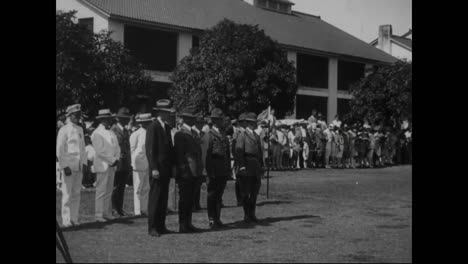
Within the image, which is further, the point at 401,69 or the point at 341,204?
the point at 401,69

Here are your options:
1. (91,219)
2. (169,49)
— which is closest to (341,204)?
(91,219)

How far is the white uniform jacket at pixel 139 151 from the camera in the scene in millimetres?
12102

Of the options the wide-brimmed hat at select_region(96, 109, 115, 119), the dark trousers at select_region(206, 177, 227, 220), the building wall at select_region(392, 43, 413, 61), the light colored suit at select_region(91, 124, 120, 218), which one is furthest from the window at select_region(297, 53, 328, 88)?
the dark trousers at select_region(206, 177, 227, 220)

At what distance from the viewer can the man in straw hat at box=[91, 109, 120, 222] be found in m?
11.2

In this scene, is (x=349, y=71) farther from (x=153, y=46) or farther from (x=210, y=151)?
(x=210, y=151)

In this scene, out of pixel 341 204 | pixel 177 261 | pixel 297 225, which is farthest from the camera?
pixel 341 204

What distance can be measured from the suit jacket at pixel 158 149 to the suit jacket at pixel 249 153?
5.99 feet

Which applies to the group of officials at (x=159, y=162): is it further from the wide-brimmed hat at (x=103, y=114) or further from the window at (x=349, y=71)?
the window at (x=349, y=71)

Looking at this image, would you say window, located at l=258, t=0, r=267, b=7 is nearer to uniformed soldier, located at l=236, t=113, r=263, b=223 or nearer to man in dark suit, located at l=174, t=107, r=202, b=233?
uniformed soldier, located at l=236, t=113, r=263, b=223

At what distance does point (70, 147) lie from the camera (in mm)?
10219

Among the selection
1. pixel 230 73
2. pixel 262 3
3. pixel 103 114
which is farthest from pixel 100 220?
pixel 262 3
